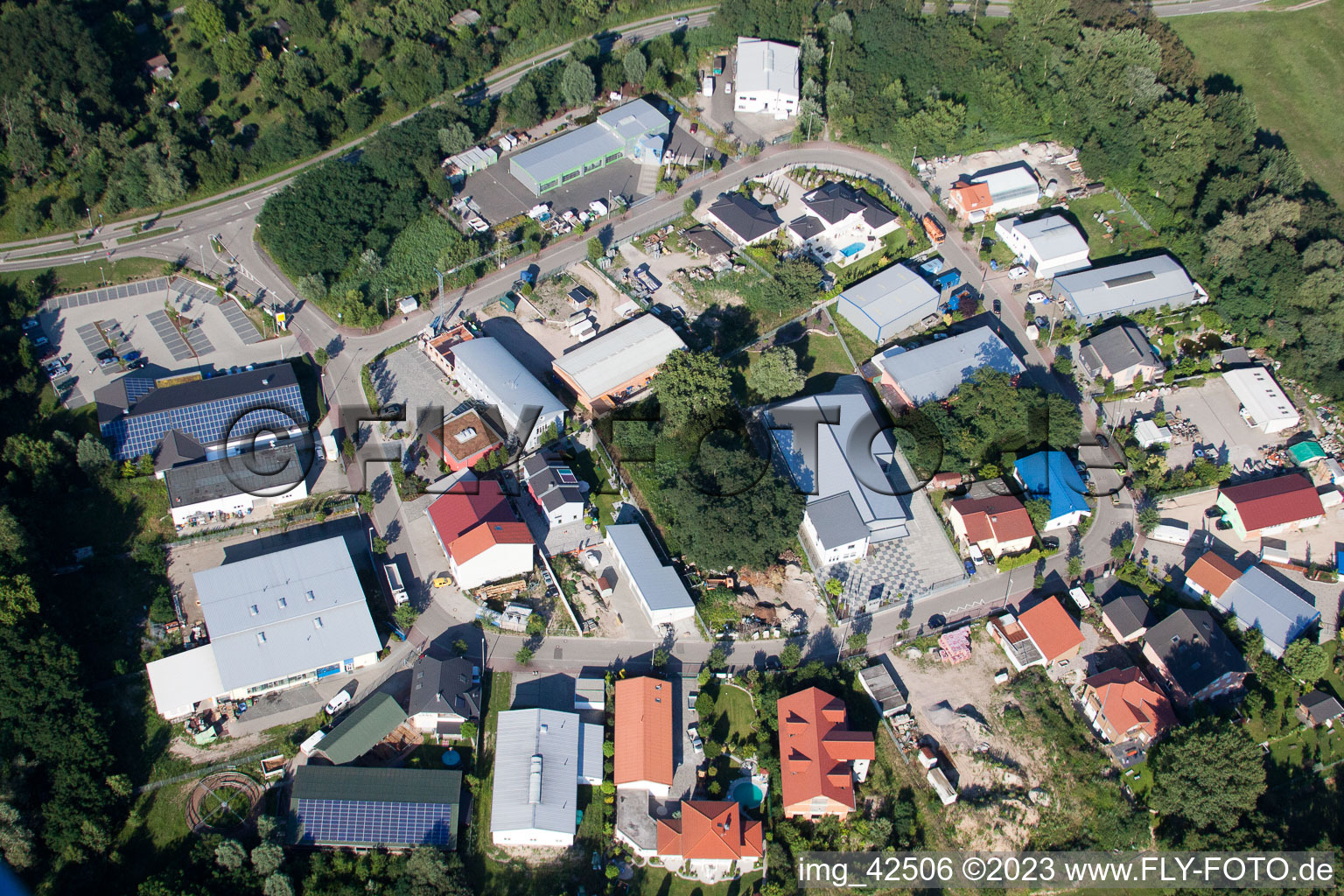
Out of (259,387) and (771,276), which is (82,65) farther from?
(771,276)

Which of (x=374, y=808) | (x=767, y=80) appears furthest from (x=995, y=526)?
(x=767, y=80)

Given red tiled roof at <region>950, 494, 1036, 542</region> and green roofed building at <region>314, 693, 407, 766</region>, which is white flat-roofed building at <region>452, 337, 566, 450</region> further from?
red tiled roof at <region>950, 494, 1036, 542</region>

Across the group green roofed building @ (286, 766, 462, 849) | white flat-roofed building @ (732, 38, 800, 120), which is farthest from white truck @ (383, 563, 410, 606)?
white flat-roofed building @ (732, 38, 800, 120)

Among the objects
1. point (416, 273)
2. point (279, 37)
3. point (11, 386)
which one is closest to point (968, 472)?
point (416, 273)

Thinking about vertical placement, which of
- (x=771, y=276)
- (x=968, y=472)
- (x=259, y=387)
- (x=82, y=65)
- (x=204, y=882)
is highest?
(x=82, y=65)

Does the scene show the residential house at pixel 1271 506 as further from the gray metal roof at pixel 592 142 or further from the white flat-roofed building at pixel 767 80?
the gray metal roof at pixel 592 142

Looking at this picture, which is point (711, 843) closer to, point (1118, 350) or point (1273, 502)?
point (1273, 502)
